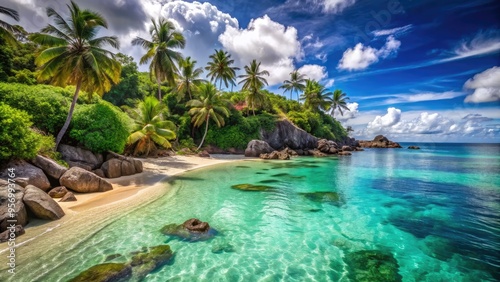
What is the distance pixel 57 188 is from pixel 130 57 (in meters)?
32.2

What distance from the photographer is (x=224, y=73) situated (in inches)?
1500

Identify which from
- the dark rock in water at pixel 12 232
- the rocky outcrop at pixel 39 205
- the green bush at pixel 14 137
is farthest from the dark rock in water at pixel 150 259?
the green bush at pixel 14 137

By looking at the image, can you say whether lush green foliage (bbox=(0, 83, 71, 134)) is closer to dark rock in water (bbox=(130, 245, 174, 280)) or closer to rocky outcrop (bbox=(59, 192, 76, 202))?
rocky outcrop (bbox=(59, 192, 76, 202))

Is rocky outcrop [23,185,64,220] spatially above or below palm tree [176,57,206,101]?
below

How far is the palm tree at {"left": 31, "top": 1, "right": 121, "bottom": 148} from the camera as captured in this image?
14.0m

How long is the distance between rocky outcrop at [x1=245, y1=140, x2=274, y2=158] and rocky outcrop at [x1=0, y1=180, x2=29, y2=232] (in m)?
27.6

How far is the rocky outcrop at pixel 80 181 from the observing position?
10.5m

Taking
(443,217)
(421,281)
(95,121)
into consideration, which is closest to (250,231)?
(421,281)

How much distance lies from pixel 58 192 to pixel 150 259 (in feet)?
23.7

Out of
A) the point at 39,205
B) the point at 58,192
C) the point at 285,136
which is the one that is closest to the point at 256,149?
the point at 285,136

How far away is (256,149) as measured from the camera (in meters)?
34.3

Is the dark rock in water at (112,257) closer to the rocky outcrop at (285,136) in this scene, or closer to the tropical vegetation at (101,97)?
the tropical vegetation at (101,97)

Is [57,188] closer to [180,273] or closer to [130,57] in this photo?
[180,273]

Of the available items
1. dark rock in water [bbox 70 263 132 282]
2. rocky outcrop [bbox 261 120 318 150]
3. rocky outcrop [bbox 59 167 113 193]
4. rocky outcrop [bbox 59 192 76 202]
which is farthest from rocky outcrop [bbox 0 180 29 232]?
rocky outcrop [bbox 261 120 318 150]
